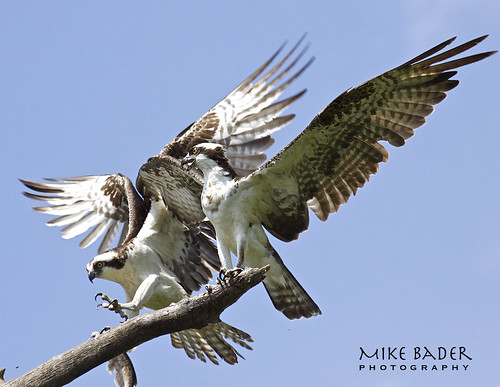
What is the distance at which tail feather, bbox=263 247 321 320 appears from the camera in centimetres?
905

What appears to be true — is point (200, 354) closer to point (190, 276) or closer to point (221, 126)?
point (190, 276)

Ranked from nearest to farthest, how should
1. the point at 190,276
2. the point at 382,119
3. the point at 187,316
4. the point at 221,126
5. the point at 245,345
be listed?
the point at 187,316 < the point at 382,119 < the point at 245,345 < the point at 190,276 < the point at 221,126

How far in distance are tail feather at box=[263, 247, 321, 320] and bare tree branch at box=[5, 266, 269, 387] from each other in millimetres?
1149

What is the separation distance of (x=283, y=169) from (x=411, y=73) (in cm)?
161

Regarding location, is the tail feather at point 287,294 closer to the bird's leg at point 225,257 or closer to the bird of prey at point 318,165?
the bird of prey at point 318,165

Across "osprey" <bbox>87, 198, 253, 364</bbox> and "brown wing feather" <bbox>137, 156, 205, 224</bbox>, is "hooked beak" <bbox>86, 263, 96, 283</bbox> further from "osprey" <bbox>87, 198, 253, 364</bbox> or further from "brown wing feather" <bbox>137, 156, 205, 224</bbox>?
"brown wing feather" <bbox>137, 156, 205, 224</bbox>

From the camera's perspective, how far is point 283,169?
869 cm

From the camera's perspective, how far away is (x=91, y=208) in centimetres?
1197

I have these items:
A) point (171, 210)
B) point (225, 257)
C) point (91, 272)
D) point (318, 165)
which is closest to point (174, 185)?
point (171, 210)

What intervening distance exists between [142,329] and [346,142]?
108 inches

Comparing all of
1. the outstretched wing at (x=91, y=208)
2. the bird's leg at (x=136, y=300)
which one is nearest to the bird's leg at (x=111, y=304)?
the bird's leg at (x=136, y=300)

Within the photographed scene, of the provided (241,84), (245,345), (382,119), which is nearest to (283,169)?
(382,119)

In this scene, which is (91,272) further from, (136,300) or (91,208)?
(91,208)

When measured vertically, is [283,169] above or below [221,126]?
below
